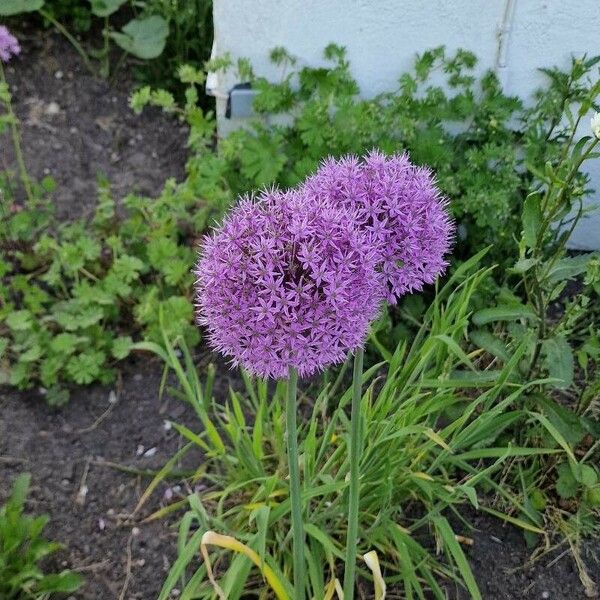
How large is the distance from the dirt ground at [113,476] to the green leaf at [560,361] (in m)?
0.57

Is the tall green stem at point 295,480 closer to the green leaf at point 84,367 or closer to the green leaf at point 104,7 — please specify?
the green leaf at point 84,367

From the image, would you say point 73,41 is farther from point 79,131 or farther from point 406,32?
point 406,32

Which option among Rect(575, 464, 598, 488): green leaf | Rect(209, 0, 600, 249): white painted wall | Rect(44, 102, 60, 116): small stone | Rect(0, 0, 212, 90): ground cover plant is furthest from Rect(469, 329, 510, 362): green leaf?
Rect(44, 102, 60, 116): small stone

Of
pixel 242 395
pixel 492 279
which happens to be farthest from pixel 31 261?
pixel 492 279

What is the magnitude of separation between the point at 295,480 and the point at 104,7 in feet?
10.5

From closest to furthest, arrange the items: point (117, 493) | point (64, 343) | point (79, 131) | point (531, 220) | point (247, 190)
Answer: point (531, 220)
point (117, 493)
point (64, 343)
point (247, 190)
point (79, 131)

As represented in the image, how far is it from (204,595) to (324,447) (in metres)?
0.49

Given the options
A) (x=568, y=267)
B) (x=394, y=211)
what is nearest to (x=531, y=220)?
(x=568, y=267)

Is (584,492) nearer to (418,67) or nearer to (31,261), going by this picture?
(418,67)

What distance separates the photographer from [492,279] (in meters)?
2.79

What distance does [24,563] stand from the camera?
2215 millimetres

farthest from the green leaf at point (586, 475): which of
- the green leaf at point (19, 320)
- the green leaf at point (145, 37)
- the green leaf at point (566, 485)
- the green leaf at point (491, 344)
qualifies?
the green leaf at point (145, 37)

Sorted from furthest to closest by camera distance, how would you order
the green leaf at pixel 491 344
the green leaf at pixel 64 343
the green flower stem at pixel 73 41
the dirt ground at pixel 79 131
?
the green flower stem at pixel 73 41
the dirt ground at pixel 79 131
the green leaf at pixel 64 343
the green leaf at pixel 491 344

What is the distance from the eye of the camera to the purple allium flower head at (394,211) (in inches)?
57.5
